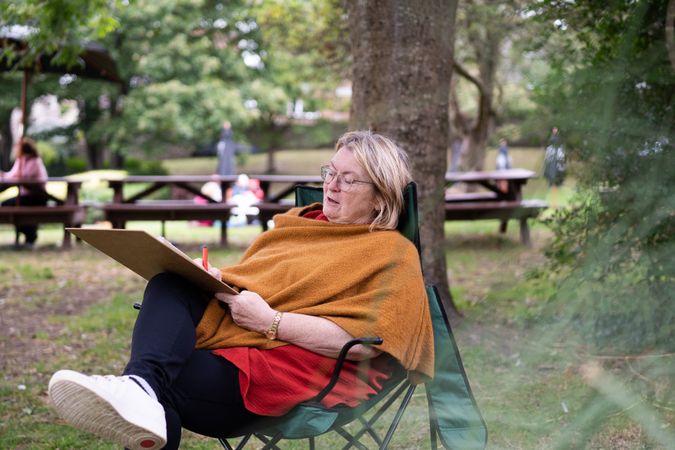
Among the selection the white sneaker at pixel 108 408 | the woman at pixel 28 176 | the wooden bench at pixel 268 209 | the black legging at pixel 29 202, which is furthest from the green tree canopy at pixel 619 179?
the black legging at pixel 29 202

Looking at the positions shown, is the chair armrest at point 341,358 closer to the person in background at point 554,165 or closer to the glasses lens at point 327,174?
the glasses lens at point 327,174

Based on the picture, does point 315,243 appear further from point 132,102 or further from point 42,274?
point 132,102

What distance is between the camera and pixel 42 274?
293 inches

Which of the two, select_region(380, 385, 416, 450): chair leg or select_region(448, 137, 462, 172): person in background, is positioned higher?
select_region(448, 137, 462, 172): person in background

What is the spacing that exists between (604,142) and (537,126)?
7cm

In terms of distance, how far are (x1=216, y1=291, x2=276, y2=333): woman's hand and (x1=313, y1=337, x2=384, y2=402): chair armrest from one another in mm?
229

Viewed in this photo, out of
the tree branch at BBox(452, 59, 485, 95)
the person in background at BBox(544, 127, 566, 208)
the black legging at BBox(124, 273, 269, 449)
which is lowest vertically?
the black legging at BBox(124, 273, 269, 449)

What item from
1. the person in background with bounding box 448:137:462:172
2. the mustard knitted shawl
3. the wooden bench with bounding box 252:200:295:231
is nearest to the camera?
the person in background with bounding box 448:137:462:172

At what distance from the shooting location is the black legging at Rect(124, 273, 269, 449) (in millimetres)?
1980

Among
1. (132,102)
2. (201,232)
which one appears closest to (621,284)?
(201,232)

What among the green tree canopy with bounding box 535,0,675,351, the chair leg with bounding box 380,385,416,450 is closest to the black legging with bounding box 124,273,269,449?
the chair leg with bounding box 380,385,416,450

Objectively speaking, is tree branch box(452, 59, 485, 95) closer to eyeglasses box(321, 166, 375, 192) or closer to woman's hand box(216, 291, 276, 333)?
eyeglasses box(321, 166, 375, 192)

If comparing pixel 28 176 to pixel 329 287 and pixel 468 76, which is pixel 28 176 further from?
pixel 329 287

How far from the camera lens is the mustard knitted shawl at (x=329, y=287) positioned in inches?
82.5
